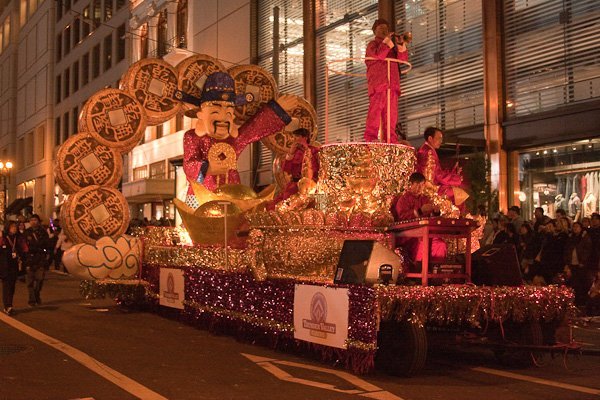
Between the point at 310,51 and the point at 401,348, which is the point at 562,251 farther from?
the point at 310,51

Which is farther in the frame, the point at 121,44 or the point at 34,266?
the point at 121,44

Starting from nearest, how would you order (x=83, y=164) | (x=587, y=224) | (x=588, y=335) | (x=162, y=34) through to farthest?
1. (x=588, y=335)
2. (x=587, y=224)
3. (x=83, y=164)
4. (x=162, y=34)

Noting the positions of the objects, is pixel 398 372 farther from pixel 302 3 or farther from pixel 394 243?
pixel 302 3

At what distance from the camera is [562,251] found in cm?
1290

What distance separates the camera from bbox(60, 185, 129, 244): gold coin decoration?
513 inches

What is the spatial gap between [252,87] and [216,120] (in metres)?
1.82

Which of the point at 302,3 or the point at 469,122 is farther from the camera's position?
the point at 302,3

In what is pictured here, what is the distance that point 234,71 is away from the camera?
1535cm

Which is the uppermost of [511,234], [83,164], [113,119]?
[113,119]

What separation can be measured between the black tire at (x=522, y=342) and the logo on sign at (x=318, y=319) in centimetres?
198

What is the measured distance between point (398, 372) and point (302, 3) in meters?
20.1

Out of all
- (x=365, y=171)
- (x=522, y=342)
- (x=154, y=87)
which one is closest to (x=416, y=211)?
(x=365, y=171)

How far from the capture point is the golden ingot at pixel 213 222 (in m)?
11.9

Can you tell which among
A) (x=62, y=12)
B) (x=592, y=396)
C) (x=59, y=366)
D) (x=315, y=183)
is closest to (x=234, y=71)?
(x=315, y=183)
